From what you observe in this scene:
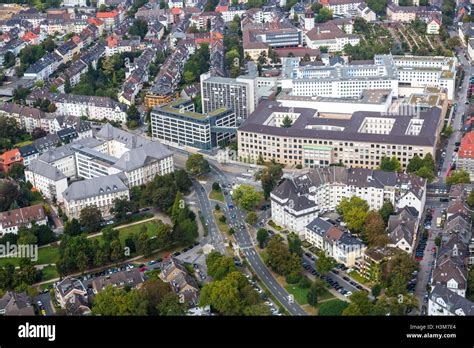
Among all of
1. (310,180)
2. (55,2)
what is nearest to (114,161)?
(310,180)

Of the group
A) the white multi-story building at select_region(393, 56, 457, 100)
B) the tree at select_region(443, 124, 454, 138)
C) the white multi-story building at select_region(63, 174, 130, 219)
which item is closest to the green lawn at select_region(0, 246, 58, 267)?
the white multi-story building at select_region(63, 174, 130, 219)

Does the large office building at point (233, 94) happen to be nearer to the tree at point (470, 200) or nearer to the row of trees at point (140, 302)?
the tree at point (470, 200)

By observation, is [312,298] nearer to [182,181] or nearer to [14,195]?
[182,181]

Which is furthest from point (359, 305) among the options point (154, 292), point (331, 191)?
point (331, 191)

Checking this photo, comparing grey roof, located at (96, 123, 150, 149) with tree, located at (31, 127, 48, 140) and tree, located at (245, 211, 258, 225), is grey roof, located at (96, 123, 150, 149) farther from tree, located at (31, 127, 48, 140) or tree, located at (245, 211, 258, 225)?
tree, located at (245, 211, 258, 225)

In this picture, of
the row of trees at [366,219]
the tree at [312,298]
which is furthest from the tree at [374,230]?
the tree at [312,298]

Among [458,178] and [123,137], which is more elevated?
[123,137]

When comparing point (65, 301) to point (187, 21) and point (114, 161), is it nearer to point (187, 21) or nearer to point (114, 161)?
point (114, 161)
